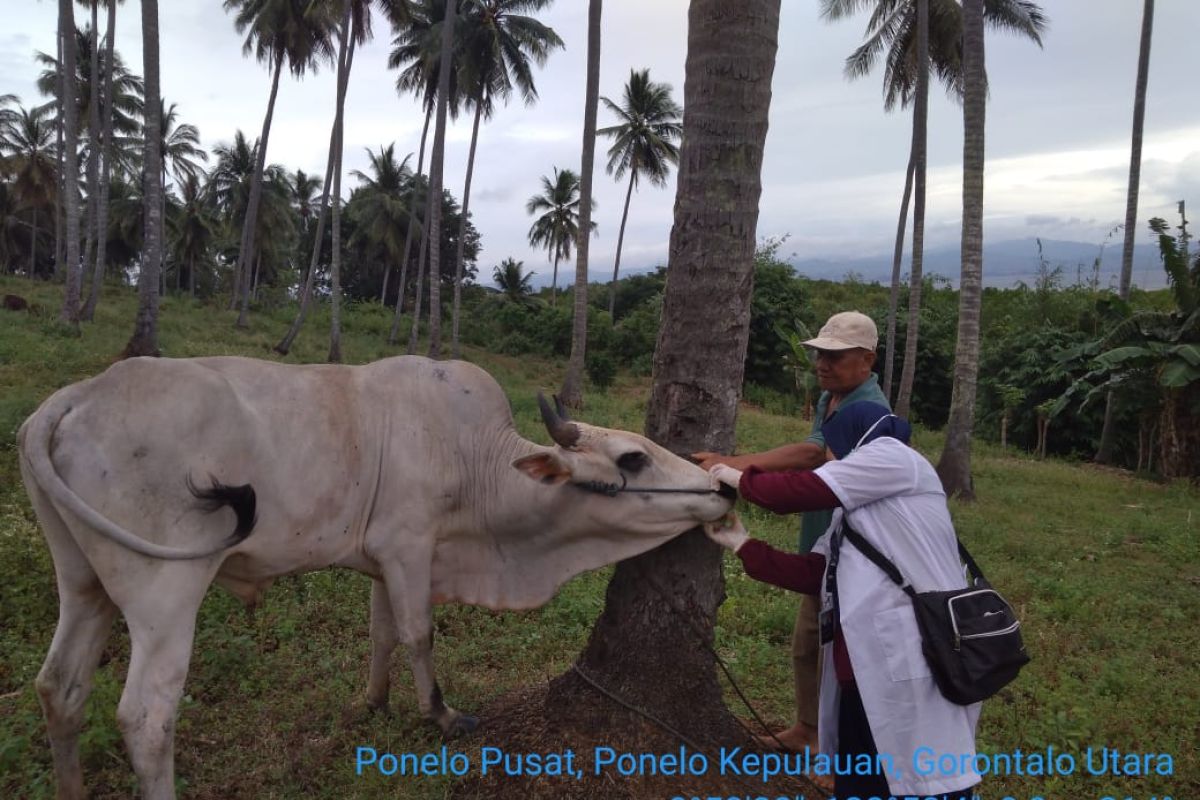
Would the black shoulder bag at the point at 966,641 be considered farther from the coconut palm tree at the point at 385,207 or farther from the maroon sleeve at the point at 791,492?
the coconut palm tree at the point at 385,207

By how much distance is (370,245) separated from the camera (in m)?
38.2

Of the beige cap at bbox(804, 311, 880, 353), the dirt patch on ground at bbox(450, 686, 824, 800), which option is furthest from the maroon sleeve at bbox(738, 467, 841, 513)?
the dirt patch on ground at bbox(450, 686, 824, 800)

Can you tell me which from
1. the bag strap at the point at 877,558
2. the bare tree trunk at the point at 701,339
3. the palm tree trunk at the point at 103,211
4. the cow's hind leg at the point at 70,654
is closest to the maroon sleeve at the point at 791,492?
the bag strap at the point at 877,558

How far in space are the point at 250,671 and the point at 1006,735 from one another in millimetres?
4020

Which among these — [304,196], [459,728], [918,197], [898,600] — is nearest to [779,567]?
[898,600]

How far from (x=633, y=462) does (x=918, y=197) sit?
17.2 meters

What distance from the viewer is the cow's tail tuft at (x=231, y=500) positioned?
10.3 ft

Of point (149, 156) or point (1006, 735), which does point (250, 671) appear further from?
point (149, 156)

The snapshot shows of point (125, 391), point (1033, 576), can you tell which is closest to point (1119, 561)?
point (1033, 576)

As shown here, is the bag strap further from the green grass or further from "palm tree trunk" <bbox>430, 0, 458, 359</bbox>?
"palm tree trunk" <bbox>430, 0, 458, 359</bbox>

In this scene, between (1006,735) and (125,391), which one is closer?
(125,391)

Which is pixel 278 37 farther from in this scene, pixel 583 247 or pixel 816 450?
pixel 816 450

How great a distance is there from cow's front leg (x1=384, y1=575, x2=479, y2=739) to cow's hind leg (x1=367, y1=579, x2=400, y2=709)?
349 millimetres

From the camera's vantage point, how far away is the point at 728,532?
10.8 feet
